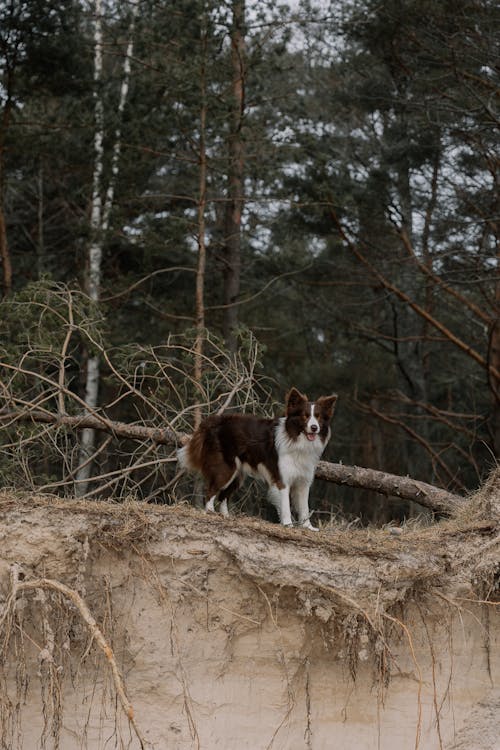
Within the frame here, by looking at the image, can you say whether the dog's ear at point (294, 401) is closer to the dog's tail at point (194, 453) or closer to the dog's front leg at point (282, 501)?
the dog's front leg at point (282, 501)

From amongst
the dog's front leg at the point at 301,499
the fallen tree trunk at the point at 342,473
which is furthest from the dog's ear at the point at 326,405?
the fallen tree trunk at the point at 342,473

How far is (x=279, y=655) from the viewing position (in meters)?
8.04

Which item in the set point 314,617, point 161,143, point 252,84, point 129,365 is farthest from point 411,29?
point 314,617

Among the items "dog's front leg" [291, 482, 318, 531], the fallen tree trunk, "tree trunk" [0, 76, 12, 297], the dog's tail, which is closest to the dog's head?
"dog's front leg" [291, 482, 318, 531]

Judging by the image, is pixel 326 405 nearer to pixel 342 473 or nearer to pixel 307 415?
pixel 307 415

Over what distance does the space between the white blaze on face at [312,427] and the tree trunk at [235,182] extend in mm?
6868

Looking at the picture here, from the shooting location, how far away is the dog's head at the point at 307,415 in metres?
9.32

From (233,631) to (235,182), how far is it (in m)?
11.8

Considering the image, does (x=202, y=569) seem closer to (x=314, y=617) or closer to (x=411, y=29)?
(x=314, y=617)

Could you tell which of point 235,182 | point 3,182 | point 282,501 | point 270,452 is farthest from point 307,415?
point 3,182

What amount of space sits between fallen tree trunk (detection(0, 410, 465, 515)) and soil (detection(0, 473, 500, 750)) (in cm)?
264

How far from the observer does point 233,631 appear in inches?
315

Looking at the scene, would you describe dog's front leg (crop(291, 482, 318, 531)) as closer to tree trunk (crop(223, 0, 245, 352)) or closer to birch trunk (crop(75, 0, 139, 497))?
tree trunk (crop(223, 0, 245, 352))

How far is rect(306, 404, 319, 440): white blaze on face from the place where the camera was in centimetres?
923
